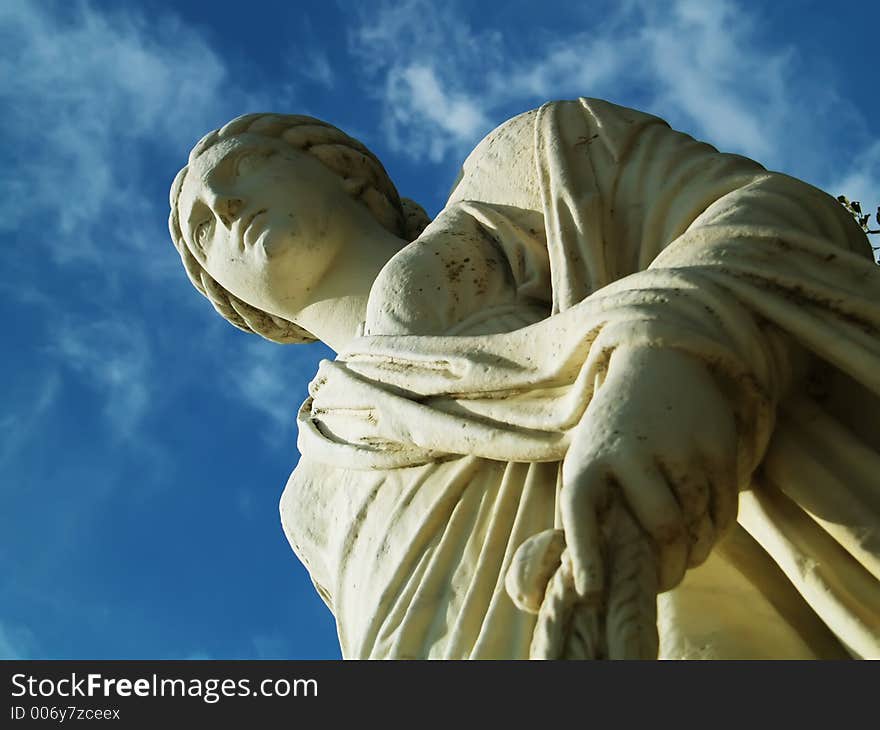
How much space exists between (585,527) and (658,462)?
32 centimetres

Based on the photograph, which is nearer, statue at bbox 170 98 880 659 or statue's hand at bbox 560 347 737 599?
statue's hand at bbox 560 347 737 599

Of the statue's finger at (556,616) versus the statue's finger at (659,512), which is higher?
the statue's finger at (659,512)

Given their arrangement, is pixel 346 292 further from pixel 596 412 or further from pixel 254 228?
pixel 596 412

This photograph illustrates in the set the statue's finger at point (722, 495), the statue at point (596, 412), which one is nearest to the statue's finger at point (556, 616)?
the statue at point (596, 412)

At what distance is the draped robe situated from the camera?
4.15 metres

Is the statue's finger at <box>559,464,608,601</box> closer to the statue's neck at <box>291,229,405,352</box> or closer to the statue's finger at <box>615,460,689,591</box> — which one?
the statue's finger at <box>615,460,689,591</box>

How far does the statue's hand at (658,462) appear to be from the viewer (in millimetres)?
3598

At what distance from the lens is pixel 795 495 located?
4.23m

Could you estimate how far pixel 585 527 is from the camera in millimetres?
3508

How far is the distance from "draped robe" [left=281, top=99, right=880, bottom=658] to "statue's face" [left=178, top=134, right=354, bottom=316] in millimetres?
688

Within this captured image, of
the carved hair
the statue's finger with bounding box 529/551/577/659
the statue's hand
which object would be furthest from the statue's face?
the statue's finger with bounding box 529/551/577/659

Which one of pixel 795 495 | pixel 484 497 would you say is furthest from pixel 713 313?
pixel 484 497

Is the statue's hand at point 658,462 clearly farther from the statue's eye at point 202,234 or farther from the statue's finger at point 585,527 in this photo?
the statue's eye at point 202,234

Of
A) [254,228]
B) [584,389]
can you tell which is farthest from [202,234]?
[584,389]
